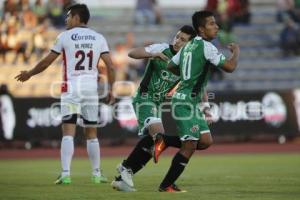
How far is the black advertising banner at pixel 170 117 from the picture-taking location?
74.3ft

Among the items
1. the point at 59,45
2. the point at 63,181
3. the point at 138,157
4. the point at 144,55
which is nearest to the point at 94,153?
the point at 63,181

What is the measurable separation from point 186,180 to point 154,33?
16.7m

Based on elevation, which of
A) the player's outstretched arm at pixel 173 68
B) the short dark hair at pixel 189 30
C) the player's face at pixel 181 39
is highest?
the short dark hair at pixel 189 30

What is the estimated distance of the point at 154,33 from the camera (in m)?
28.9

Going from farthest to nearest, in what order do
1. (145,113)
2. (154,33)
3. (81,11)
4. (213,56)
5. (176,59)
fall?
(154,33) → (81,11) → (145,113) → (176,59) → (213,56)

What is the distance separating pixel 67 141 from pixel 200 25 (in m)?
2.81

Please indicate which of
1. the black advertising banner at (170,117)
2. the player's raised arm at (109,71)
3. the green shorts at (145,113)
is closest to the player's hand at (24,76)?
the player's raised arm at (109,71)

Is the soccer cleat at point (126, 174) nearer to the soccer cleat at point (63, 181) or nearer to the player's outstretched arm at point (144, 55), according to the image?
the soccer cleat at point (63, 181)

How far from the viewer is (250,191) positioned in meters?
10.5

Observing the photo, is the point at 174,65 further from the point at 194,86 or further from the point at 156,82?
the point at 156,82

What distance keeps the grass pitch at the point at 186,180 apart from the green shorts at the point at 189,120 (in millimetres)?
697

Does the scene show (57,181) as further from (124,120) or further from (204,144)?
(124,120)

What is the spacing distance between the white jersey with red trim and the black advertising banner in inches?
388

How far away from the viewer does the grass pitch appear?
32.8 ft
